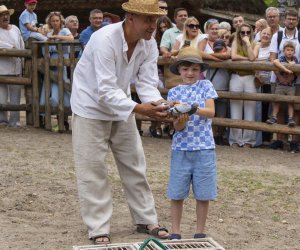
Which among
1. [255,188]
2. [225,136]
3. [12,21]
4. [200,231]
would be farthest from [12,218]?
[12,21]

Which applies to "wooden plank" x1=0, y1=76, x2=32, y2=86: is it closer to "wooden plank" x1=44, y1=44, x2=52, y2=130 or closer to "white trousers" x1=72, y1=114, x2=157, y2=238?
"wooden plank" x1=44, y1=44, x2=52, y2=130

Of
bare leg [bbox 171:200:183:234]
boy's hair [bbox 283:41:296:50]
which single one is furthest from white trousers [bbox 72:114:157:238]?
boy's hair [bbox 283:41:296:50]

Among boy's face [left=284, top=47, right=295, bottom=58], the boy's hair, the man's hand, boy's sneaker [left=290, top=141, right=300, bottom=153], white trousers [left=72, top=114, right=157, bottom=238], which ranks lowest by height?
boy's sneaker [left=290, top=141, right=300, bottom=153]

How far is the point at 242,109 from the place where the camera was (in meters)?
9.95

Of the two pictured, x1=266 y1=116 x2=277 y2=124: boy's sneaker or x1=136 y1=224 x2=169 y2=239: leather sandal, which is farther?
x1=266 y1=116 x2=277 y2=124: boy's sneaker

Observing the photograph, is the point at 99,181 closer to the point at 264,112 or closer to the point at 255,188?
the point at 255,188

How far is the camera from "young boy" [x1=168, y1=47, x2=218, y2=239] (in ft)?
17.0

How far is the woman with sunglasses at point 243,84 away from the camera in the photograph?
9.52 m

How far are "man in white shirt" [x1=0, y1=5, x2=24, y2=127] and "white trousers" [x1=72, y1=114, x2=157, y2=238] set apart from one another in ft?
18.5

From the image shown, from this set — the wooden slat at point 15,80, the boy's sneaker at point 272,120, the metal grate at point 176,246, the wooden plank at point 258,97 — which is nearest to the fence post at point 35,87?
the wooden slat at point 15,80

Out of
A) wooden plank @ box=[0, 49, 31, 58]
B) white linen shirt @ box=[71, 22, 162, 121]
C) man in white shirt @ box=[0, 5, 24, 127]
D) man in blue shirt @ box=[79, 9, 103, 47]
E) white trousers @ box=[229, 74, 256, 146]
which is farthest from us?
man in white shirt @ box=[0, 5, 24, 127]

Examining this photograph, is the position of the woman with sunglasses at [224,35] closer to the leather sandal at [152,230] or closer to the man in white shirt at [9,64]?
the man in white shirt at [9,64]

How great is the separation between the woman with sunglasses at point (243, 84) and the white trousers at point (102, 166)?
4.36m

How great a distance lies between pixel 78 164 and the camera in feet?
17.4
